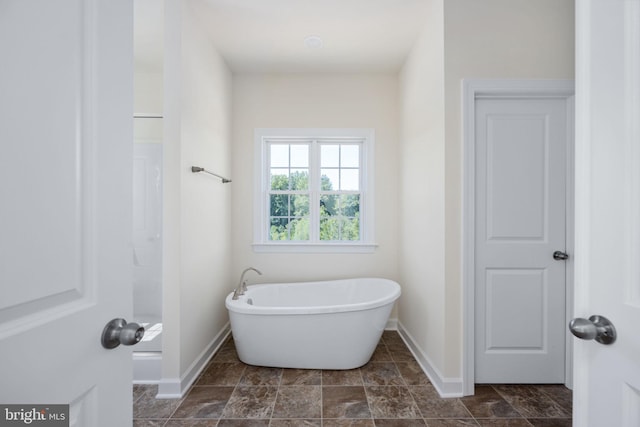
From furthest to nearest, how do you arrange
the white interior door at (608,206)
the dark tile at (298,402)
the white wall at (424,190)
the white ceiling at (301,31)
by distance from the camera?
the white ceiling at (301,31) < the white wall at (424,190) < the dark tile at (298,402) < the white interior door at (608,206)

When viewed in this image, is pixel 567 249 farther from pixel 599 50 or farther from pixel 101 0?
pixel 101 0

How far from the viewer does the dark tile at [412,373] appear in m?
2.19

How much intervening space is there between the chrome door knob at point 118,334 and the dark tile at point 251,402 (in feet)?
4.77

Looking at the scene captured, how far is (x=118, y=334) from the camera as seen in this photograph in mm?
701

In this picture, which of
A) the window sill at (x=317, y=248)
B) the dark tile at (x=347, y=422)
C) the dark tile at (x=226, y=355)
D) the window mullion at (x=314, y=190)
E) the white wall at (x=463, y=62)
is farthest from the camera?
the window mullion at (x=314, y=190)

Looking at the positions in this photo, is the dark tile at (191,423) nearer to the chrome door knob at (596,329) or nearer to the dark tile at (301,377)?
the dark tile at (301,377)

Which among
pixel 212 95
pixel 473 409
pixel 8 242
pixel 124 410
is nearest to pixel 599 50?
pixel 8 242

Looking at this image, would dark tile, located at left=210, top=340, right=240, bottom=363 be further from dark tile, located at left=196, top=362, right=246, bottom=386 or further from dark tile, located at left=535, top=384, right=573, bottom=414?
dark tile, located at left=535, top=384, right=573, bottom=414

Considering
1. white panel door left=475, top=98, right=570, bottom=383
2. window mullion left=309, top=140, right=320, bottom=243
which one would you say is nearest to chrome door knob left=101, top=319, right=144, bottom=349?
white panel door left=475, top=98, right=570, bottom=383

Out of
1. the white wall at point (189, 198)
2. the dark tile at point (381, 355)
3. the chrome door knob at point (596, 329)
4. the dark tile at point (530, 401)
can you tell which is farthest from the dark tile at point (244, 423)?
the chrome door knob at point (596, 329)

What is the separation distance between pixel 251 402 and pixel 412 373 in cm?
122

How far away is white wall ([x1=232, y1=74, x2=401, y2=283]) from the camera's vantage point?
3209 mm

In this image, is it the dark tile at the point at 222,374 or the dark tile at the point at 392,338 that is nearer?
the dark tile at the point at 222,374

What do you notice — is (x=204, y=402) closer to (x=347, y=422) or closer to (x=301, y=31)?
(x=347, y=422)
